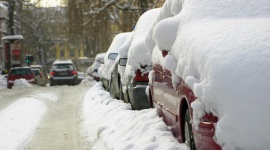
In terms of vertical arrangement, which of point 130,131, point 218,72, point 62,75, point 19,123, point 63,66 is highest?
point 218,72

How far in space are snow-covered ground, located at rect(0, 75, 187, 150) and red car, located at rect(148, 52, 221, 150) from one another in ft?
0.55

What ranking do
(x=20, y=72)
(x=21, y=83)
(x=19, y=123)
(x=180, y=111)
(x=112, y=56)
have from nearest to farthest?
(x=180, y=111) → (x=19, y=123) → (x=112, y=56) → (x=21, y=83) → (x=20, y=72)

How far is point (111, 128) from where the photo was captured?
8812 millimetres

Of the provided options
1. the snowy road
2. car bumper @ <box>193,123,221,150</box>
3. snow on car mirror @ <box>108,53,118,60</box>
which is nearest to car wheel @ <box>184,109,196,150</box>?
car bumper @ <box>193,123,221,150</box>

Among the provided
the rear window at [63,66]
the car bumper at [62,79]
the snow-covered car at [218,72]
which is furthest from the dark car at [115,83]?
the rear window at [63,66]

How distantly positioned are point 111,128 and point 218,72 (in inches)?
177

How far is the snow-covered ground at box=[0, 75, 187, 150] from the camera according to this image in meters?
6.73

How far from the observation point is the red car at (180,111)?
472 cm

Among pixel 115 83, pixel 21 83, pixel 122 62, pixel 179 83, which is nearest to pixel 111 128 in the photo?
pixel 122 62

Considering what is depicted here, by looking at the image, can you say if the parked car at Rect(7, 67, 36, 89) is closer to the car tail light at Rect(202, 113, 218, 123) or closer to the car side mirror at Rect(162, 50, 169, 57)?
the car side mirror at Rect(162, 50, 169, 57)

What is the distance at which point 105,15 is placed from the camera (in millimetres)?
32969

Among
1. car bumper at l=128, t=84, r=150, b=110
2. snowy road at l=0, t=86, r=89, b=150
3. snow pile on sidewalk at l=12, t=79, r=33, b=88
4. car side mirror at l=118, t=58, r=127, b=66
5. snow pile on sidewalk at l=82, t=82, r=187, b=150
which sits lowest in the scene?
snow pile on sidewalk at l=12, t=79, r=33, b=88


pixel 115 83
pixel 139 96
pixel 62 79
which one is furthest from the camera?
pixel 62 79

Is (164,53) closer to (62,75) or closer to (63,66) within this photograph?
(62,75)
